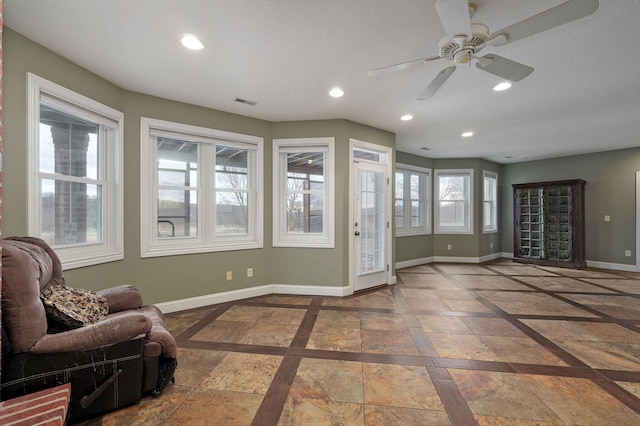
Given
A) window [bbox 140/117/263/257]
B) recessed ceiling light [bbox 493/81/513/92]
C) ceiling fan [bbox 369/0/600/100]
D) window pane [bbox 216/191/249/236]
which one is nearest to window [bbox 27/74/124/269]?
window [bbox 140/117/263/257]

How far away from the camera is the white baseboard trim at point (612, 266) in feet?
19.7

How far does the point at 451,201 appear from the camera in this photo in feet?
23.4

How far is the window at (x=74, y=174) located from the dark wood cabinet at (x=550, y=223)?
26.2 ft

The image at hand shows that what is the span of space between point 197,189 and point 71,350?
7.96ft

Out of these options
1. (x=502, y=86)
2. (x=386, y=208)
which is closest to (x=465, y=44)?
(x=502, y=86)

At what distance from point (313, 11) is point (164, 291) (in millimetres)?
3299

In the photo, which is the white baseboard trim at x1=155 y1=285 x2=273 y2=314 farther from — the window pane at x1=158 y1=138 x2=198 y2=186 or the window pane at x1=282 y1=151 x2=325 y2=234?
the window pane at x1=158 y1=138 x2=198 y2=186

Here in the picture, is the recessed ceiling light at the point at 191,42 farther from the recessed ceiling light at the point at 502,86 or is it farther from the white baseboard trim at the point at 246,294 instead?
the recessed ceiling light at the point at 502,86

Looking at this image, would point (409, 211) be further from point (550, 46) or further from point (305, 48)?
point (305, 48)

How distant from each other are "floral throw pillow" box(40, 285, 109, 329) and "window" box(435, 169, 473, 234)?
22.0 feet

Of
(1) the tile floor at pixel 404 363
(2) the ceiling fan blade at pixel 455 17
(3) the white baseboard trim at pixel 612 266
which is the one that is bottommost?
(1) the tile floor at pixel 404 363

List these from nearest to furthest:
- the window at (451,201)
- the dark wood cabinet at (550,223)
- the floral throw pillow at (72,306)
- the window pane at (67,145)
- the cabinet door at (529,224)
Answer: the floral throw pillow at (72,306)
the window pane at (67,145)
the dark wood cabinet at (550,223)
the cabinet door at (529,224)
the window at (451,201)

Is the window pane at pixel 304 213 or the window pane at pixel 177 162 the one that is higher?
the window pane at pixel 177 162

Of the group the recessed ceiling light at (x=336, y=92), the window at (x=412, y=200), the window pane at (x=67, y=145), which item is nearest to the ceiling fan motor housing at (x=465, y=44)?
the recessed ceiling light at (x=336, y=92)
